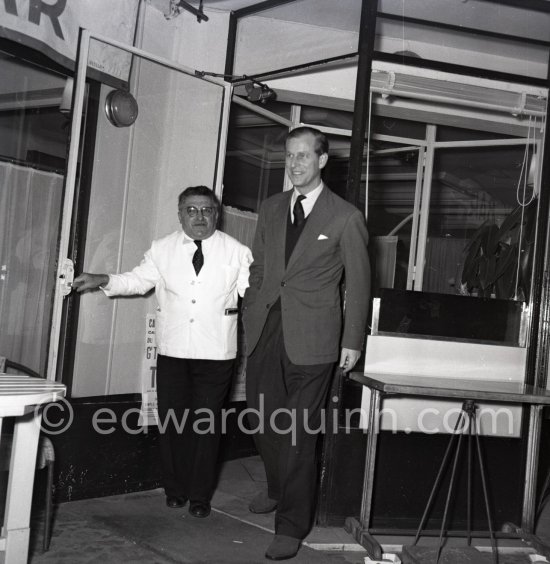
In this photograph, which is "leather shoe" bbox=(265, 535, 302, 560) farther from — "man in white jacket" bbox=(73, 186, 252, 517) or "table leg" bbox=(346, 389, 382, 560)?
"man in white jacket" bbox=(73, 186, 252, 517)

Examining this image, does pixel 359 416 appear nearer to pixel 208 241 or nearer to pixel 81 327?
pixel 208 241

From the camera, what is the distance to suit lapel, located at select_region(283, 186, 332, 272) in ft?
10.5

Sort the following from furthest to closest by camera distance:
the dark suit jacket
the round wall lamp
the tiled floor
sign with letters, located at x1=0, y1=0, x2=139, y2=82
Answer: the round wall lamp < sign with letters, located at x1=0, y1=0, x2=139, y2=82 < the dark suit jacket < the tiled floor

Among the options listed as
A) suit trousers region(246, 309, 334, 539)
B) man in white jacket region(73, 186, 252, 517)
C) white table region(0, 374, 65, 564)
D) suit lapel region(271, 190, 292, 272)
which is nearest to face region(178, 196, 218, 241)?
man in white jacket region(73, 186, 252, 517)

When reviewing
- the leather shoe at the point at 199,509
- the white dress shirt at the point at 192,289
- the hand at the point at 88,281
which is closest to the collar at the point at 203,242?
the white dress shirt at the point at 192,289

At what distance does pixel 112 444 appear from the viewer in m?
3.89

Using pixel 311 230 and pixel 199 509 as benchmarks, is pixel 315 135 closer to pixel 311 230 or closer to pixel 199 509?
pixel 311 230

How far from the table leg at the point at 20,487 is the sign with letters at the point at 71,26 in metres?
1.99

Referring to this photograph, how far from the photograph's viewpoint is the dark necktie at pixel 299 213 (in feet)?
10.8

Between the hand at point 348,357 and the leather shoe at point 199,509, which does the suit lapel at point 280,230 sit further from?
the leather shoe at point 199,509

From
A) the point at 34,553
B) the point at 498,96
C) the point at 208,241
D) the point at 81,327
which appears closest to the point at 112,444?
the point at 81,327

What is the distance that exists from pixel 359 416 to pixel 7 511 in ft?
6.13

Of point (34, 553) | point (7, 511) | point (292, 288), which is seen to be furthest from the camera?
point (292, 288)

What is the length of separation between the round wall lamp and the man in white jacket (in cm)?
68
